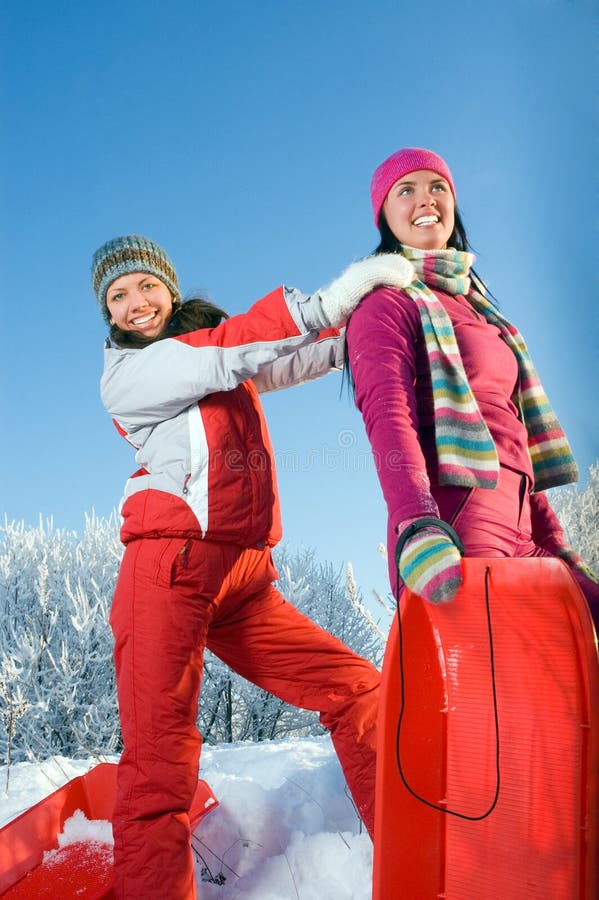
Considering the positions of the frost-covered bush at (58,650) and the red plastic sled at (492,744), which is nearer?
the red plastic sled at (492,744)

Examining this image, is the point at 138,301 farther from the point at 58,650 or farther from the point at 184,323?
the point at 58,650

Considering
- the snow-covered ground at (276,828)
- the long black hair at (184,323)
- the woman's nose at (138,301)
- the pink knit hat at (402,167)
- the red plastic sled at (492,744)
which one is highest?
the pink knit hat at (402,167)

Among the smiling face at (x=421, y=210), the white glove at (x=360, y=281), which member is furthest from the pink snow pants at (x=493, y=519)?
the smiling face at (x=421, y=210)

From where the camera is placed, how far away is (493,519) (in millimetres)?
1607

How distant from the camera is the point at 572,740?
4.32 ft

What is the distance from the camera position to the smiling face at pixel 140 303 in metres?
2.35

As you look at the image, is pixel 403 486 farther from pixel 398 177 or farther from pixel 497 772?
pixel 398 177

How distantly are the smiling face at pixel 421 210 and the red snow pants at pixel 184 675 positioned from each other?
3.18 ft

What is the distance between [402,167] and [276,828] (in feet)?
6.63

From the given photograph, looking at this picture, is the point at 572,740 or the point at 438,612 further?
the point at 438,612

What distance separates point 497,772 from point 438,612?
0.31 meters

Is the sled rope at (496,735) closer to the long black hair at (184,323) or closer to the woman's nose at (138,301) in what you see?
the long black hair at (184,323)

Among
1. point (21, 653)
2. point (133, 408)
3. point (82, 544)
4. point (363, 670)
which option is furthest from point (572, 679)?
point (82, 544)

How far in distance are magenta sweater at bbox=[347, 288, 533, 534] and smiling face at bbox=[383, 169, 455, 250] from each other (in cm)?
18
